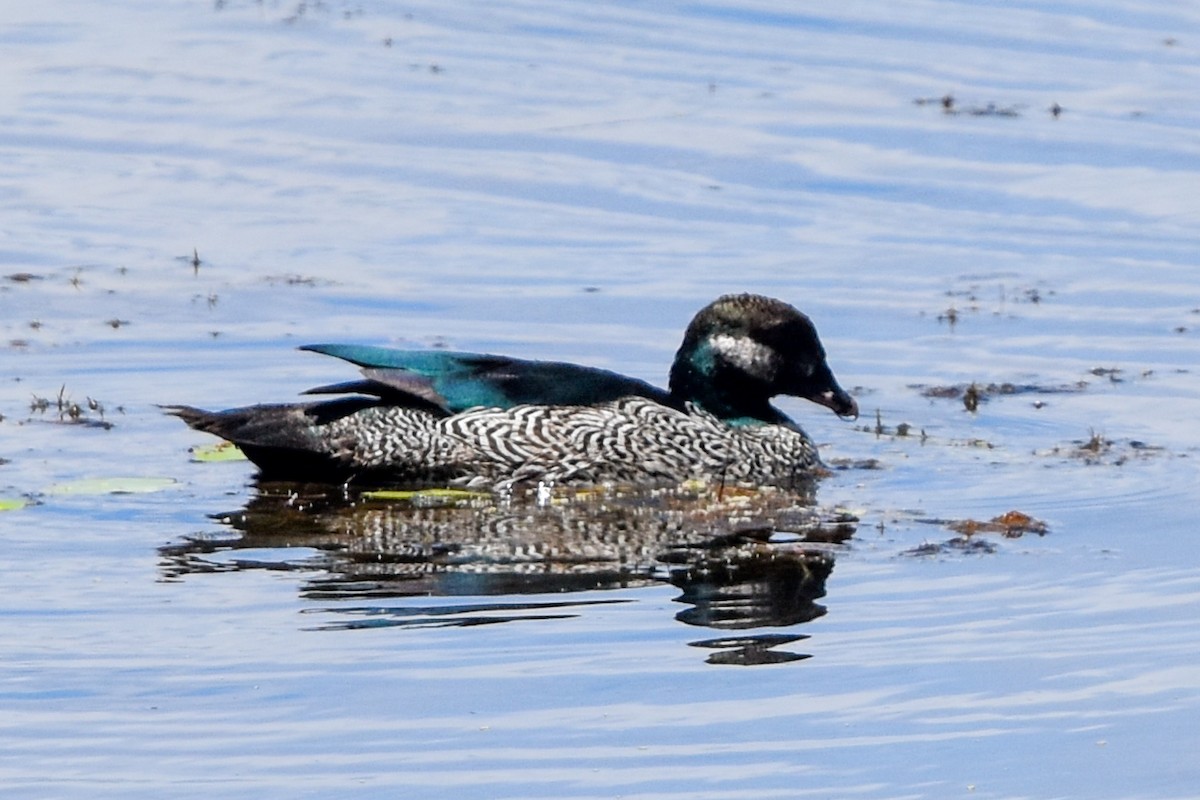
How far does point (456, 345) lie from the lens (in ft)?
47.4

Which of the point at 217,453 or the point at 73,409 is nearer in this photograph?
the point at 217,453

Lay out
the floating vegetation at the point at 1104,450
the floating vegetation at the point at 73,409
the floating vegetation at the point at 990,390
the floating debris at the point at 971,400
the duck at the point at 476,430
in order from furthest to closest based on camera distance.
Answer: the floating vegetation at the point at 990,390
the floating debris at the point at 971,400
the floating vegetation at the point at 73,409
the floating vegetation at the point at 1104,450
the duck at the point at 476,430

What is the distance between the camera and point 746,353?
488 inches

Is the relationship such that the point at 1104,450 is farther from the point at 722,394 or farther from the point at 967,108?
the point at 967,108

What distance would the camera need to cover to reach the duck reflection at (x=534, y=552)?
9.34 meters

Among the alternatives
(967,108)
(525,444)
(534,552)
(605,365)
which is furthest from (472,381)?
(967,108)

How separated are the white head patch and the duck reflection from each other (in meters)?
0.76

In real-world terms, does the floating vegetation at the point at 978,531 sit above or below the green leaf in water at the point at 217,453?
below

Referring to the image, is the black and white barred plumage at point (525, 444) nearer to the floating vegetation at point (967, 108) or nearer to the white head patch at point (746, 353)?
the white head patch at point (746, 353)

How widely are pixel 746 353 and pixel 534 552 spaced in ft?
7.51

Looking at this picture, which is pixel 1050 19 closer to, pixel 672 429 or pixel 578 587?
pixel 672 429

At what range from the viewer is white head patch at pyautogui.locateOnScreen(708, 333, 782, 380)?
12383 millimetres

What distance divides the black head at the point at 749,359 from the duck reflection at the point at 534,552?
744 millimetres

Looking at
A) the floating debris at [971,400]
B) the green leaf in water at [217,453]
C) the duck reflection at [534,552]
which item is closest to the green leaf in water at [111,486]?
the duck reflection at [534,552]
